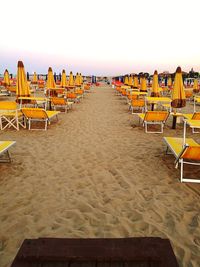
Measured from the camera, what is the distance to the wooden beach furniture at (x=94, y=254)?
130 cm

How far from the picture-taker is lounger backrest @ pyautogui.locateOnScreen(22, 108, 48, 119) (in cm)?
758

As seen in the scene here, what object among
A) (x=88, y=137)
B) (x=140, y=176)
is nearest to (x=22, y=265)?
(x=140, y=176)

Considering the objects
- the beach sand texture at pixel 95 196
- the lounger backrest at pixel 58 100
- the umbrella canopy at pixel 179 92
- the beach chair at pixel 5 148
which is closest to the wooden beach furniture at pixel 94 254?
the beach sand texture at pixel 95 196

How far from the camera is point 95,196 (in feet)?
11.4

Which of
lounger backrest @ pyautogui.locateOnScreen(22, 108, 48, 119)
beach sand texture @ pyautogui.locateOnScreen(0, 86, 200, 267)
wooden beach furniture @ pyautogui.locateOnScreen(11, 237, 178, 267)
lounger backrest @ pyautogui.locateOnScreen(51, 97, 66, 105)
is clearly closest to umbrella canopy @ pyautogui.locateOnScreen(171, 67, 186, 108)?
beach sand texture @ pyautogui.locateOnScreen(0, 86, 200, 267)

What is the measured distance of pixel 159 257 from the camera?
1.31 metres

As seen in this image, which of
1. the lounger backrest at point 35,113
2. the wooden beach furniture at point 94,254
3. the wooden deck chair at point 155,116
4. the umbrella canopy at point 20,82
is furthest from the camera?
the umbrella canopy at point 20,82

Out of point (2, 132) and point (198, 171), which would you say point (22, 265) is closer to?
point (198, 171)

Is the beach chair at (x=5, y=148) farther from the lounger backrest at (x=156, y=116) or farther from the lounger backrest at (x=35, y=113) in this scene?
the lounger backrest at (x=156, y=116)

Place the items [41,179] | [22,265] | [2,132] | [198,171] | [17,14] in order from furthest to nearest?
[17,14]
[2,132]
[198,171]
[41,179]
[22,265]

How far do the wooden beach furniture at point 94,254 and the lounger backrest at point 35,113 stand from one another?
6478mm

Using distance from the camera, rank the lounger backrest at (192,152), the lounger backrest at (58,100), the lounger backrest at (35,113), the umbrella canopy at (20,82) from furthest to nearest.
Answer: the lounger backrest at (58,100) < the umbrella canopy at (20,82) < the lounger backrest at (35,113) < the lounger backrest at (192,152)

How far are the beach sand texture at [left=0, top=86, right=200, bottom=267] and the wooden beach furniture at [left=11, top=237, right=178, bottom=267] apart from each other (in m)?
1.11

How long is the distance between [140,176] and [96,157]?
1264mm
